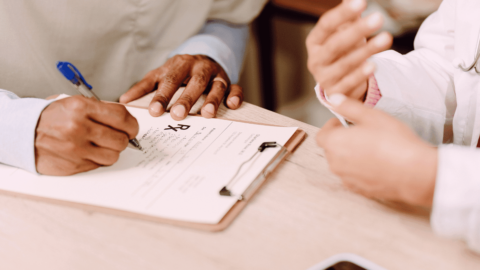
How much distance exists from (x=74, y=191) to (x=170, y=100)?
29cm

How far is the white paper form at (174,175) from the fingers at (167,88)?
6 cm

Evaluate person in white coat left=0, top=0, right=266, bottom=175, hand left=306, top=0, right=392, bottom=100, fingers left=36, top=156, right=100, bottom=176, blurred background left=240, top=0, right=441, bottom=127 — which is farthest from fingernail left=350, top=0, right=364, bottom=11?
blurred background left=240, top=0, right=441, bottom=127

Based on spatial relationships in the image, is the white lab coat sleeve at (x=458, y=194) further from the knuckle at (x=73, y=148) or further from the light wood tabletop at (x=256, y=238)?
the knuckle at (x=73, y=148)

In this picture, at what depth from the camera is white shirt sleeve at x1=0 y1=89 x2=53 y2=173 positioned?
505 millimetres

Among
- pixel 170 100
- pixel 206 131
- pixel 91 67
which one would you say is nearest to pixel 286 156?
pixel 206 131

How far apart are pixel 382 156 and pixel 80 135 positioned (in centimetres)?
41

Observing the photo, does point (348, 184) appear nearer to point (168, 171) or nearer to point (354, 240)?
point (354, 240)

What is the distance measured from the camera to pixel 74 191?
0.47 meters

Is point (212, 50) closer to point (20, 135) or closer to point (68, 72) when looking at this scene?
point (68, 72)

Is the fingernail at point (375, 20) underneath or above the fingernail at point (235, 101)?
above

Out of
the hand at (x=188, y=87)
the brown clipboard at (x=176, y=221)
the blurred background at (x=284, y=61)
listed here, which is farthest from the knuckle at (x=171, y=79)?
the blurred background at (x=284, y=61)

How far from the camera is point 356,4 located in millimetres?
395

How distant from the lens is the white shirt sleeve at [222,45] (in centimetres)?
89

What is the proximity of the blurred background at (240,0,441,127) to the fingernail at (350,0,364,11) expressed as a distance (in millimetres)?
959
